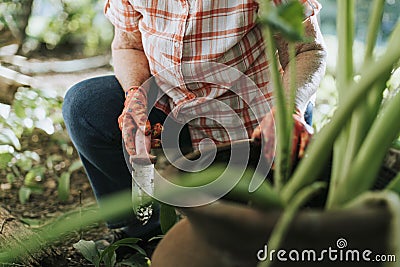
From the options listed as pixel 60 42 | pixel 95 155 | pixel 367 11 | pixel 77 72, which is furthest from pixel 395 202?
pixel 60 42

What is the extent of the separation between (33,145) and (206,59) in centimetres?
93

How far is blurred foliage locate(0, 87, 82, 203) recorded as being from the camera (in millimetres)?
1433

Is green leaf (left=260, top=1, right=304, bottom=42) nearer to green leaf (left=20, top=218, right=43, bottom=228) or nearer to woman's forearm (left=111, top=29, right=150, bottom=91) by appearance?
woman's forearm (left=111, top=29, right=150, bottom=91)

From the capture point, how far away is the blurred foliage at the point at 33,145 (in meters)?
1.43

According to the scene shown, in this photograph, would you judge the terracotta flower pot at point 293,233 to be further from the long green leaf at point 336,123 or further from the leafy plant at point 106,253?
the leafy plant at point 106,253

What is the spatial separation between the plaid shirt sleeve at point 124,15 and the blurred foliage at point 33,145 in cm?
47

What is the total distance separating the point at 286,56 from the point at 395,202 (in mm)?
486

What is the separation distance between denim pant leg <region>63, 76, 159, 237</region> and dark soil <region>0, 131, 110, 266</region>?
17 cm

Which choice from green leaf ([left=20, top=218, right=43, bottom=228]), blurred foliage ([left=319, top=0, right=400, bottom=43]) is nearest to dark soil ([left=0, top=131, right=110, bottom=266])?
green leaf ([left=20, top=218, right=43, bottom=228])

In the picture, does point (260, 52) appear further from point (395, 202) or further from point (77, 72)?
point (77, 72)

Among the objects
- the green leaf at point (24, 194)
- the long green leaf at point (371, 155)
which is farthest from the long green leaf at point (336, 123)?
the green leaf at point (24, 194)

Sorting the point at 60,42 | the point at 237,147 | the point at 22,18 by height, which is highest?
the point at 237,147

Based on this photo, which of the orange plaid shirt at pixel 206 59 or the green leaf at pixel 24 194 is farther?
the green leaf at pixel 24 194

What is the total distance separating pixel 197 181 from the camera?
0.54 meters
